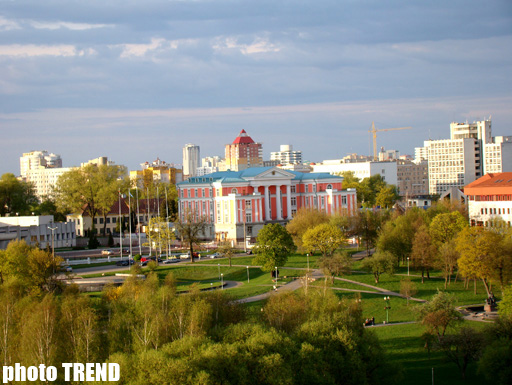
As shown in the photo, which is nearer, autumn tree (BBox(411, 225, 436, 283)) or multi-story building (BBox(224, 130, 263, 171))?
autumn tree (BBox(411, 225, 436, 283))

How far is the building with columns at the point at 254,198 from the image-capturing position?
10019 centimetres

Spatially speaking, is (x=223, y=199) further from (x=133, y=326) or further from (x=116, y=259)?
(x=133, y=326)

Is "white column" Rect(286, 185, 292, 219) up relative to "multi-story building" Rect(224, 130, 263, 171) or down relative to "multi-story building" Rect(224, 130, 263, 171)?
down

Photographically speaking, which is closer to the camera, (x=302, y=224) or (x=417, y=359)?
(x=417, y=359)

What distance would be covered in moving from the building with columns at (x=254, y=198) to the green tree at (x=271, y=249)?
30800 millimetres

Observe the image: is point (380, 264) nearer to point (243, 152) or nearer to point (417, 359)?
point (417, 359)

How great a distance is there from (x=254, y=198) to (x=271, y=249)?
34.7 meters

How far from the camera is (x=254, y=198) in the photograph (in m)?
101

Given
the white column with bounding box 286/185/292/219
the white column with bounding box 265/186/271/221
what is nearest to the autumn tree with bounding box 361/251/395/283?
the white column with bounding box 265/186/271/221

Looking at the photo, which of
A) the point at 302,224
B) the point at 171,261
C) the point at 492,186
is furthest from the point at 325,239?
the point at 492,186

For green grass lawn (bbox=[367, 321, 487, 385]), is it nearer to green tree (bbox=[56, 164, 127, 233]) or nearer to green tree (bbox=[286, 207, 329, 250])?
green tree (bbox=[286, 207, 329, 250])

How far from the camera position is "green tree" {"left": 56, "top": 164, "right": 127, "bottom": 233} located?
10688cm

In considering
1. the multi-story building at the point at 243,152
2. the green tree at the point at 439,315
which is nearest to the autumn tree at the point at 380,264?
the green tree at the point at 439,315

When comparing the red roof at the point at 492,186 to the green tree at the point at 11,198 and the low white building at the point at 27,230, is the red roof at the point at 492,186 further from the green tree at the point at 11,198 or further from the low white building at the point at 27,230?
the green tree at the point at 11,198
